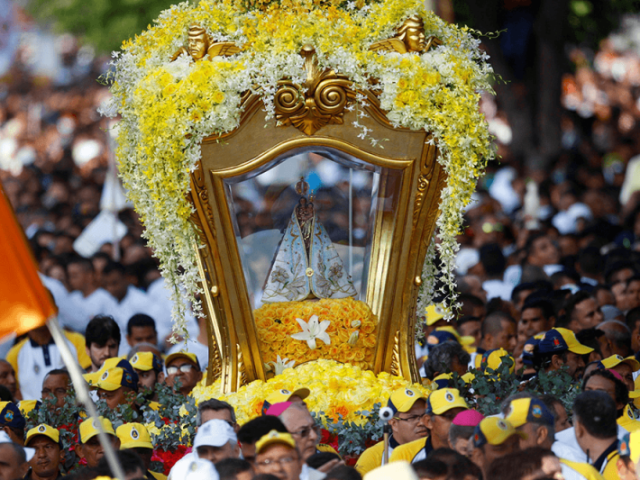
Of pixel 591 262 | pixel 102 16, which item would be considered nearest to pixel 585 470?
pixel 591 262

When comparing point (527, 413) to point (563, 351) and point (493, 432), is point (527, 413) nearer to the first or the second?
point (493, 432)

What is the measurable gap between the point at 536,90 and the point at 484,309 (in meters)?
9.82

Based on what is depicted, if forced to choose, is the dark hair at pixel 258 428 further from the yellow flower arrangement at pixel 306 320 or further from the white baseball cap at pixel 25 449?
the yellow flower arrangement at pixel 306 320

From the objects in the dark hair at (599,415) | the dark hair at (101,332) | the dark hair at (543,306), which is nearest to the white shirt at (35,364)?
the dark hair at (101,332)

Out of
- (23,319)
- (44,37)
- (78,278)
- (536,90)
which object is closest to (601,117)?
(536,90)

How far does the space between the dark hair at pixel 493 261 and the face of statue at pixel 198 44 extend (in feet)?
18.4

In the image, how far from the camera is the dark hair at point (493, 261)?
34.0ft

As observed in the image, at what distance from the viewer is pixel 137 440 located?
510 centimetres

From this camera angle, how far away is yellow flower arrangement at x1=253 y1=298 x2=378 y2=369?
6309 mm

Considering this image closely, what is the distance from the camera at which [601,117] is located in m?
24.0

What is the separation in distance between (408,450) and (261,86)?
2.62 m

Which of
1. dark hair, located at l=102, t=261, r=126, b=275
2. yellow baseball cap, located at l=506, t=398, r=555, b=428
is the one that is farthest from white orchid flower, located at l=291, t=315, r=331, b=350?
dark hair, located at l=102, t=261, r=126, b=275

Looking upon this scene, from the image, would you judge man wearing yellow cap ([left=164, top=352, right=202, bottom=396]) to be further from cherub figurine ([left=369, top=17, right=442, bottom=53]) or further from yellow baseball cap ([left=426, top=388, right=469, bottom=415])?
cherub figurine ([left=369, top=17, right=442, bottom=53])

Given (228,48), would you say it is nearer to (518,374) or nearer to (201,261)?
(201,261)
